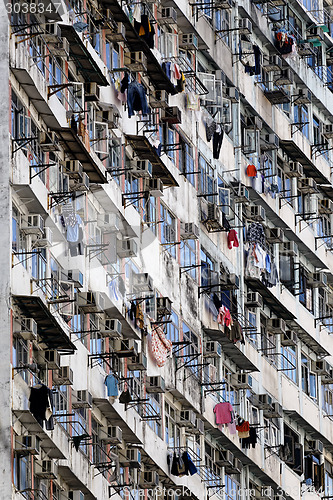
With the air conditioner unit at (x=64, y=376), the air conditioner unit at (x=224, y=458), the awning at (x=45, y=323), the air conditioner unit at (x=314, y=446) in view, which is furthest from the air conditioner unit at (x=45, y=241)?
the air conditioner unit at (x=314, y=446)

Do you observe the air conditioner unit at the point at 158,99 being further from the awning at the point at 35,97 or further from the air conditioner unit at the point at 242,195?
the awning at the point at 35,97

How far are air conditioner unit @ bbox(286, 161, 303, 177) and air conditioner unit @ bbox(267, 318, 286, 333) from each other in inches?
146

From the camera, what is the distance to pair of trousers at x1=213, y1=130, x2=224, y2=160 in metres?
37.4

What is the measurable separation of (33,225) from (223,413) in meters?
8.54

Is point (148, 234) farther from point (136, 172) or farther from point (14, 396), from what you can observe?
point (14, 396)

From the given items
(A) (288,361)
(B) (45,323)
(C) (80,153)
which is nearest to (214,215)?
(A) (288,361)

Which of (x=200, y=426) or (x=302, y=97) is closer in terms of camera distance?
(x=200, y=426)

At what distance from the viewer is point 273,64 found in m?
40.6

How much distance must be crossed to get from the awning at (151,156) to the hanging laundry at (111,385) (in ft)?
14.3

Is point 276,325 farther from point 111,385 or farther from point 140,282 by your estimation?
point 111,385

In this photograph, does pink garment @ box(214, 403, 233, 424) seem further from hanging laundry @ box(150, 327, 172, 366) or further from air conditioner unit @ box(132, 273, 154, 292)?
air conditioner unit @ box(132, 273, 154, 292)

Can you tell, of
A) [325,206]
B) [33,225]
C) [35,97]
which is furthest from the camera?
[325,206]

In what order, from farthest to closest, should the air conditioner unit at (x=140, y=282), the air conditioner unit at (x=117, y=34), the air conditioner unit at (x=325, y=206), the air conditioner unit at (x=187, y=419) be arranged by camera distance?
the air conditioner unit at (x=325, y=206)
the air conditioner unit at (x=187, y=419)
the air conditioner unit at (x=117, y=34)
the air conditioner unit at (x=140, y=282)

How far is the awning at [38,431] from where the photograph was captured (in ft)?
90.6
